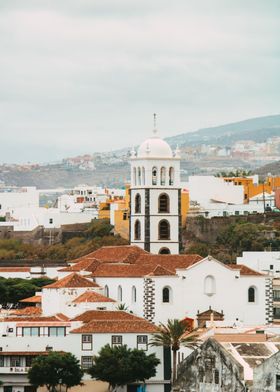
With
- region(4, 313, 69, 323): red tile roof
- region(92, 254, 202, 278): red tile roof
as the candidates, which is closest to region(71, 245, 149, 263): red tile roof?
region(92, 254, 202, 278): red tile roof

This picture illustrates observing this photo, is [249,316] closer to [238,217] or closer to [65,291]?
[65,291]

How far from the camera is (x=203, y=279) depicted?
7938 centimetres

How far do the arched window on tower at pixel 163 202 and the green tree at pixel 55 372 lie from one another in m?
21.2

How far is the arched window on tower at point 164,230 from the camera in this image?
88.2 m

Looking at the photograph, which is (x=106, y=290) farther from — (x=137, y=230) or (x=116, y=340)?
(x=116, y=340)

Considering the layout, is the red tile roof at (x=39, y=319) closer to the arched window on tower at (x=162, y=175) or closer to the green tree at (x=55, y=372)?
the green tree at (x=55, y=372)

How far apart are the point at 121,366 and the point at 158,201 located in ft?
71.2

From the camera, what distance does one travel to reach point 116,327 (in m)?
71.7

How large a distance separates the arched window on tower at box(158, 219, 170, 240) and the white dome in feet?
10.4

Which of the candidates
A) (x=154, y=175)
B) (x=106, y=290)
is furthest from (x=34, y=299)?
(x=154, y=175)

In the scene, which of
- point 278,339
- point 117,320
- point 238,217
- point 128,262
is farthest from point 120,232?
point 278,339

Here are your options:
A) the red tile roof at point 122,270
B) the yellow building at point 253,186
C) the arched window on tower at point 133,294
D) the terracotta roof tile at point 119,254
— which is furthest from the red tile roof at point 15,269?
the yellow building at point 253,186

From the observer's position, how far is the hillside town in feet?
193

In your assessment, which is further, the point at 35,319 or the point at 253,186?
the point at 253,186
